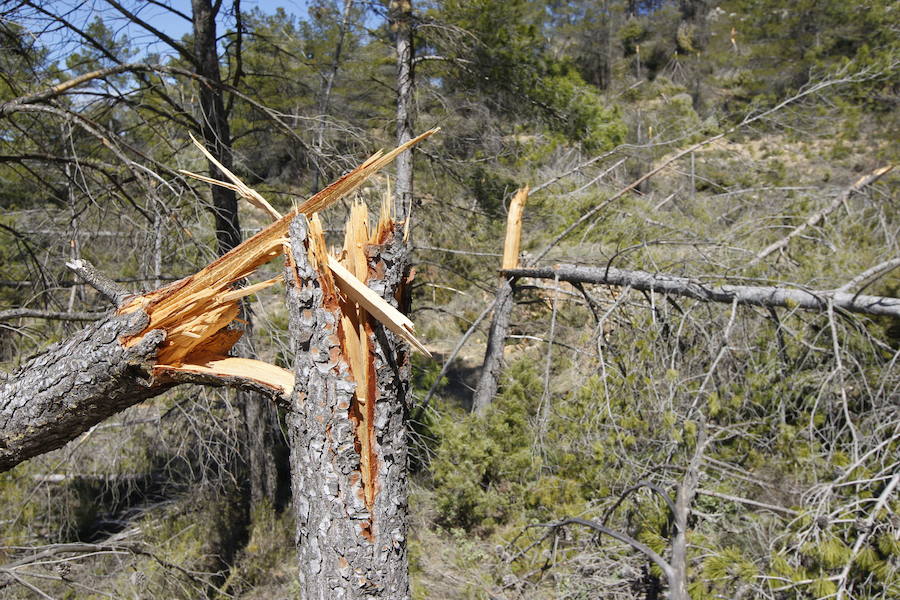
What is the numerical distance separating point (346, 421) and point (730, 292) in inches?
109

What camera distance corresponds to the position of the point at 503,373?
19.9 ft

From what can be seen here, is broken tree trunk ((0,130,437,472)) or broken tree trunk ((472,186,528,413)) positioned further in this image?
broken tree trunk ((472,186,528,413))

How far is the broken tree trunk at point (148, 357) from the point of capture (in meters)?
1.91

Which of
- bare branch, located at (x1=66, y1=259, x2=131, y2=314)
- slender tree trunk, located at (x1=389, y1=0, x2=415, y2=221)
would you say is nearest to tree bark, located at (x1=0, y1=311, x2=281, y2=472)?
bare branch, located at (x1=66, y1=259, x2=131, y2=314)

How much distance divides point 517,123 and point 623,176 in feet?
7.61

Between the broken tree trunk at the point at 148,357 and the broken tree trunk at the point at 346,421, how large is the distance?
165 millimetres

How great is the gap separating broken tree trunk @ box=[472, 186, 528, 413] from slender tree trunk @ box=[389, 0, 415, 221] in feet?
3.38

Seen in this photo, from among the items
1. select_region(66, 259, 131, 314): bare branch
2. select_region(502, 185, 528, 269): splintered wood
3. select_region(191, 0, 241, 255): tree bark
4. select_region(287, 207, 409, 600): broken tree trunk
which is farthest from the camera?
A: select_region(502, 185, 528, 269): splintered wood

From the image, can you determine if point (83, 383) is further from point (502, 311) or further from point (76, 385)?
point (502, 311)

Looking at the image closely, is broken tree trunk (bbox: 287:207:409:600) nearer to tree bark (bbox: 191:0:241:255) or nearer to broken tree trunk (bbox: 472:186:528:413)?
tree bark (bbox: 191:0:241:255)

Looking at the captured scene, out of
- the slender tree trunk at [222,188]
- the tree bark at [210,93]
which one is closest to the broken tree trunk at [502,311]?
the slender tree trunk at [222,188]

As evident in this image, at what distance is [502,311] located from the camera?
19.3 feet

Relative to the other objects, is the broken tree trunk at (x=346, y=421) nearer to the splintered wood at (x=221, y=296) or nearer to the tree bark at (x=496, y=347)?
the splintered wood at (x=221, y=296)

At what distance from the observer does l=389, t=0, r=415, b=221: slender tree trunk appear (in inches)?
222
